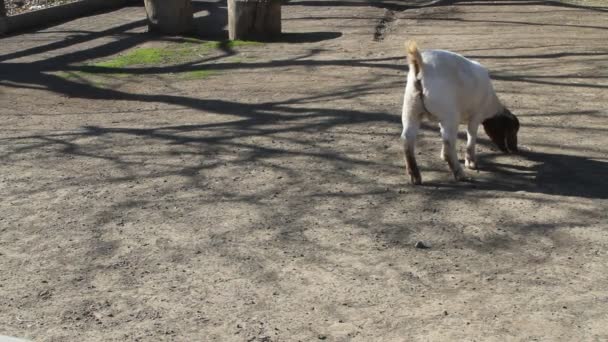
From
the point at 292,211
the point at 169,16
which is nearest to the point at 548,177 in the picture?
the point at 292,211

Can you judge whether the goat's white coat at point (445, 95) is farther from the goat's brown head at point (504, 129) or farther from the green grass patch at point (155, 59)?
the green grass patch at point (155, 59)

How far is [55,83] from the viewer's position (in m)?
9.73

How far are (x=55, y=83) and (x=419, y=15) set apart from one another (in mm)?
6365

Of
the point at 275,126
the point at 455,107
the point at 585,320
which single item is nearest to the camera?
the point at 585,320

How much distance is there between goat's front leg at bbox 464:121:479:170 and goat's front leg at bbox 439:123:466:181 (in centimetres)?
27

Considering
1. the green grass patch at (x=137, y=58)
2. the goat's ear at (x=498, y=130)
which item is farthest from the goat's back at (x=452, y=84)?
the green grass patch at (x=137, y=58)

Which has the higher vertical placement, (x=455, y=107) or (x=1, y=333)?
(x=455, y=107)

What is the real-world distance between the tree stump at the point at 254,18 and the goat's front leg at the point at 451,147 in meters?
6.15

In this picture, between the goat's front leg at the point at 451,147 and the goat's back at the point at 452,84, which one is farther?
the goat's front leg at the point at 451,147

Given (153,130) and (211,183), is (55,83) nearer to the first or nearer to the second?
(153,130)

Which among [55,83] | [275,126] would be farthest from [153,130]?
[55,83]

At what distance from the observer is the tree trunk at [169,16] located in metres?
12.6

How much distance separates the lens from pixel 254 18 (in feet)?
38.8

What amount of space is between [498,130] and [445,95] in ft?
2.92
